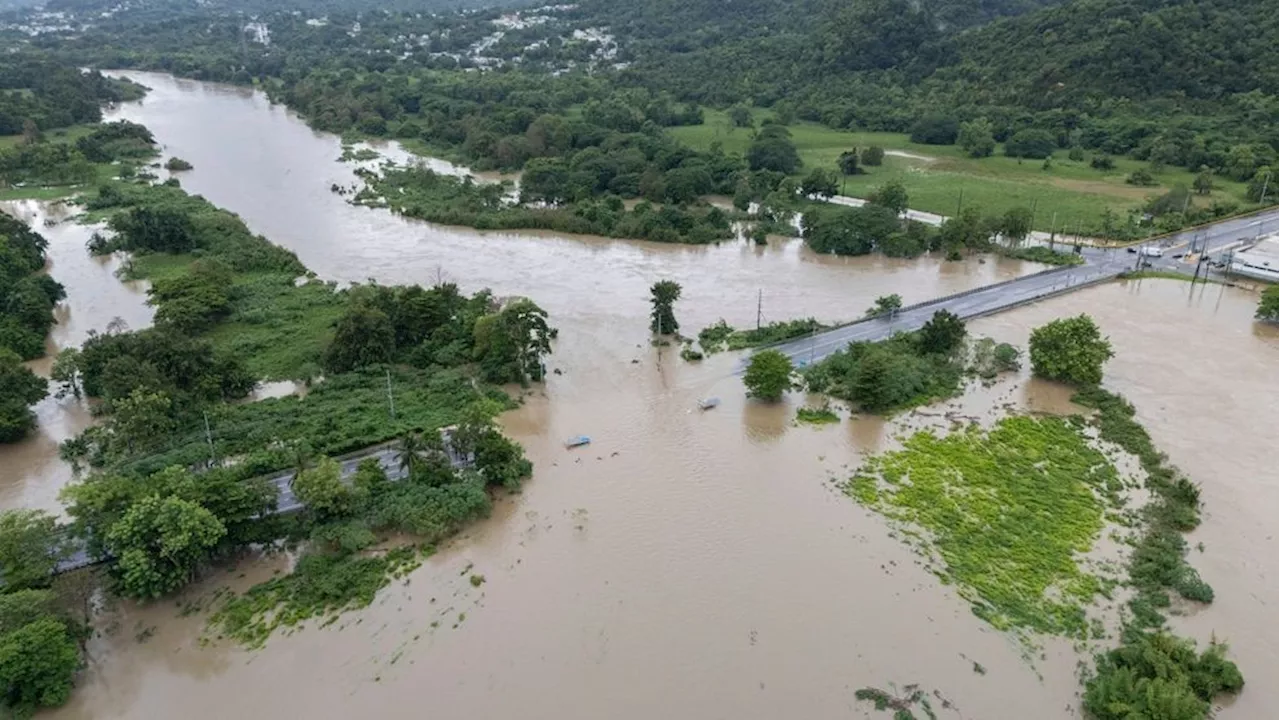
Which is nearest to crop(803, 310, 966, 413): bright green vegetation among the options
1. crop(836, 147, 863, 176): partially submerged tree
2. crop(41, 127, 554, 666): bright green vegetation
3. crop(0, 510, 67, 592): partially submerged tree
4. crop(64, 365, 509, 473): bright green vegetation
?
crop(41, 127, 554, 666): bright green vegetation

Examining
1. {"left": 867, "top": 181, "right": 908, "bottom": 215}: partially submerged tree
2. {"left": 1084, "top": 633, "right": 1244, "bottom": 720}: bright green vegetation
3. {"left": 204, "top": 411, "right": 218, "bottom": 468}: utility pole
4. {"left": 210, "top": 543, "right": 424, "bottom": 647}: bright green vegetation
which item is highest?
{"left": 867, "top": 181, "right": 908, "bottom": 215}: partially submerged tree

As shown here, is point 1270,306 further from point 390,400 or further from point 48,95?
point 48,95

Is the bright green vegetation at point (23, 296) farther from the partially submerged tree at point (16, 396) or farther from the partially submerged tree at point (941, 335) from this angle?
the partially submerged tree at point (941, 335)

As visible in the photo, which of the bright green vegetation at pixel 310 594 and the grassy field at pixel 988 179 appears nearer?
the bright green vegetation at pixel 310 594

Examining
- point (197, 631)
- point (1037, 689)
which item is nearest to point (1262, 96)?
point (1037, 689)

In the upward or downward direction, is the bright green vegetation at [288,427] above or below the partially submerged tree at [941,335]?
below

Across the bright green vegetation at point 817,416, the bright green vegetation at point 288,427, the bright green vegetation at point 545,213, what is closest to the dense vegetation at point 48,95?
the bright green vegetation at point 545,213

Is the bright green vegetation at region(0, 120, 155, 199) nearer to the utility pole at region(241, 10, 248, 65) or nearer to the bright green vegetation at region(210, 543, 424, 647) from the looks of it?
the utility pole at region(241, 10, 248, 65)
